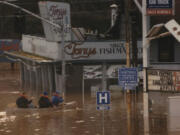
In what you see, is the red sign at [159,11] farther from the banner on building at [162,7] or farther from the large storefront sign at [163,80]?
the large storefront sign at [163,80]

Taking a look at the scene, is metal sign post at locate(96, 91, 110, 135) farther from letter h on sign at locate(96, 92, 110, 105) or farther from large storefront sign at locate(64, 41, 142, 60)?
large storefront sign at locate(64, 41, 142, 60)

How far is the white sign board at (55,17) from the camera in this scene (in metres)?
44.2

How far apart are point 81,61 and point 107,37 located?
6.56m

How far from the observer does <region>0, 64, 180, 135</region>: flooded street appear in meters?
23.5

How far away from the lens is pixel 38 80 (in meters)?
48.8

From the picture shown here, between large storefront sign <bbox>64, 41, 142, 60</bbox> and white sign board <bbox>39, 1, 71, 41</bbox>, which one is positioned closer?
large storefront sign <bbox>64, 41, 142, 60</bbox>

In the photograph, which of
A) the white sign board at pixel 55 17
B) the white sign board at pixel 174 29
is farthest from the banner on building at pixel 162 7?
the white sign board at pixel 55 17

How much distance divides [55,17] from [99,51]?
15.8ft

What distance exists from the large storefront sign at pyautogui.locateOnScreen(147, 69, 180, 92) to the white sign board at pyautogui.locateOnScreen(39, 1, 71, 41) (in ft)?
59.2

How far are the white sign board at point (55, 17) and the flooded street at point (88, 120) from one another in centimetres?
887

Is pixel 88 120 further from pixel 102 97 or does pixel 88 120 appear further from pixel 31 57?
pixel 31 57

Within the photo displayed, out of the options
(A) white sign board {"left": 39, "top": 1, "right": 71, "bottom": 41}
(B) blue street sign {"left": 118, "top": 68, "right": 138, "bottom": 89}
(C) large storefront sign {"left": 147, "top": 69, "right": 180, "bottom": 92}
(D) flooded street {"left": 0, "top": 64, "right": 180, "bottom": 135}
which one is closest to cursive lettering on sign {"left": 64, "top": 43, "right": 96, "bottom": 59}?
(A) white sign board {"left": 39, "top": 1, "right": 71, "bottom": 41}

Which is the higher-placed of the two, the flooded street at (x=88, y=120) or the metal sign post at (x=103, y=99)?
the metal sign post at (x=103, y=99)

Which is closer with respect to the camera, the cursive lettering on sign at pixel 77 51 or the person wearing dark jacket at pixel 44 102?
the person wearing dark jacket at pixel 44 102
